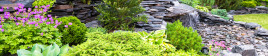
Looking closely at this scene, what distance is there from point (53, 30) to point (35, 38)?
0.34 meters

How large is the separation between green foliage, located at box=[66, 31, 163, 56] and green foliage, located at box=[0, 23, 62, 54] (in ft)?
2.89

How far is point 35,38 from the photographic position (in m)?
2.99

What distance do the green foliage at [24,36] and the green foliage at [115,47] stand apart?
2.89 ft

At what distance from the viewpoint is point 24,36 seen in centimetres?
294

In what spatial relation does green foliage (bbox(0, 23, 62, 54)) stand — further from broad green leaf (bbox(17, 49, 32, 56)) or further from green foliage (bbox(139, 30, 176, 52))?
green foliage (bbox(139, 30, 176, 52))

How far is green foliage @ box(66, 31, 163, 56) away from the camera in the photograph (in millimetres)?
2156

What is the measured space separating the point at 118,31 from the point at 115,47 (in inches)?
51.6

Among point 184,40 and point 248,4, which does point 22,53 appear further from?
point 248,4

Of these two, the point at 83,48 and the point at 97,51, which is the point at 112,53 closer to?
the point at 97,51

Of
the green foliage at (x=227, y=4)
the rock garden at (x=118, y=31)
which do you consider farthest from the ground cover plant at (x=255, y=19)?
the rock garden at (x=118, y=31)

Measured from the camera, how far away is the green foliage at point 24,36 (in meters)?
2.88

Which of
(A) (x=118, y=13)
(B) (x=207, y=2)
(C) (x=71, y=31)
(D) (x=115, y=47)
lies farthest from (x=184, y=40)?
(B) (x=207, y=2)

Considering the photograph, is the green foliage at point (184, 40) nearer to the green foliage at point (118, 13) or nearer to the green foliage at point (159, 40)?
the green foliage at point (159, 40)

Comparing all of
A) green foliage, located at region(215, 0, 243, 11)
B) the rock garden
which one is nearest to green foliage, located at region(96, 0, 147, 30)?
the rock garden
